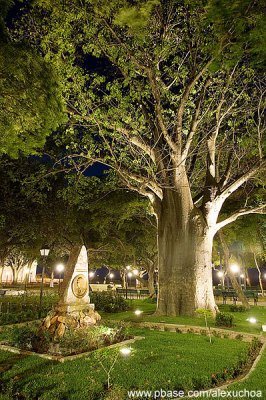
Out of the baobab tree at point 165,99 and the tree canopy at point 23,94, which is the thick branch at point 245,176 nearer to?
the baobab tree at point 165,99

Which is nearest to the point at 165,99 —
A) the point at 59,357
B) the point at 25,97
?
the point at 25,97

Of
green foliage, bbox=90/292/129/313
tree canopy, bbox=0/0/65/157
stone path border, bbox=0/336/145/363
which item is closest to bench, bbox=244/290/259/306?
green foliage, bbox=90/292/129/313

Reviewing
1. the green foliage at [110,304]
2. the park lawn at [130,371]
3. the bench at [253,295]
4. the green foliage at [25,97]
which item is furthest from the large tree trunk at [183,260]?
the bench at [253,295]

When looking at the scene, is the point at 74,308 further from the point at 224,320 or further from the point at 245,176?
the point at 245,176

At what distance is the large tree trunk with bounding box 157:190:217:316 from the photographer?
12.2 metres

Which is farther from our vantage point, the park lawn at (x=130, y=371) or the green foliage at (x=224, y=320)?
the green foliage at (x=224, y=320)

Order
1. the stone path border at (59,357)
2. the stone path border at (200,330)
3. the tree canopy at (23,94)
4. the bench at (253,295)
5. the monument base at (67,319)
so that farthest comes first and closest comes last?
the bench at (253,295), the monument base at (67,319), the stone path border at (200,330), the tree canopy at (23,94), the stone path border at (59,357)

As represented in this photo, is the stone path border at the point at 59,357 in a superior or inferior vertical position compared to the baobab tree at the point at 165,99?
inferior

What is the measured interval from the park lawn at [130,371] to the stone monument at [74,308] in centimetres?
196

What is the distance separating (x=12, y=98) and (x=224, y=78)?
885 centimetres

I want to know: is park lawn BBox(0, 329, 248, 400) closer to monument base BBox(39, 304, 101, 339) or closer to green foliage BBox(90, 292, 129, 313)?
monument base BBox(39, 304, 101, 339)

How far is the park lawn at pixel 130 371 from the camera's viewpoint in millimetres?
5320

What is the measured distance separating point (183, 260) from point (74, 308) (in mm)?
4767

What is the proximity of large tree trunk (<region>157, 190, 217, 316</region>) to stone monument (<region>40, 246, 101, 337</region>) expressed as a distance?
330 cm
